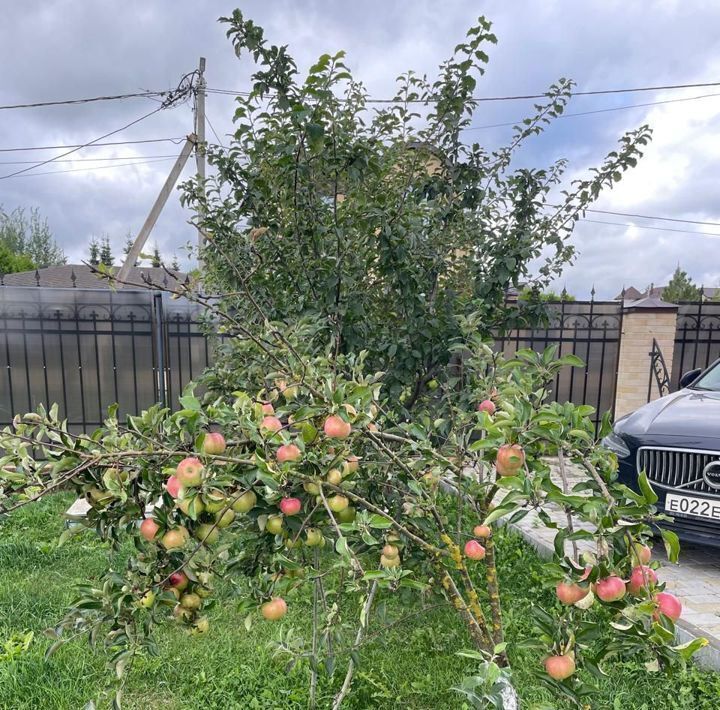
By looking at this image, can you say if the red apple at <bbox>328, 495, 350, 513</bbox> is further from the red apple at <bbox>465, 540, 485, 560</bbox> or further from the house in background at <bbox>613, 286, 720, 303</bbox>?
the house in background at <bbox>613, 286, 720, 303</bbox>

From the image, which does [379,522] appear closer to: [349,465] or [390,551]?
[349,465]

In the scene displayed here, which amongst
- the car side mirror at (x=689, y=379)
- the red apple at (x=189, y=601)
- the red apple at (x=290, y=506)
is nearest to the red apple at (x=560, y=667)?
the red apple at (x=290, y=506)

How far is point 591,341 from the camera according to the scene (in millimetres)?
7027

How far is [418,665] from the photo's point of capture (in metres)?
2.36

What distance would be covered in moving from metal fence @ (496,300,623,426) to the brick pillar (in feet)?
0.43

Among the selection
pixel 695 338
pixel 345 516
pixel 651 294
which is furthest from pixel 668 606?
pixel 651 294

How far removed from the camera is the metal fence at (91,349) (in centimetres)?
585

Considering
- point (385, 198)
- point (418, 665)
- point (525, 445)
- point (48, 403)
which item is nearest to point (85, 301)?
point (48, 403)

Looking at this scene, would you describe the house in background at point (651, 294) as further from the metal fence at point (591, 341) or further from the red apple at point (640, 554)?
the red apple at point (640, 554)

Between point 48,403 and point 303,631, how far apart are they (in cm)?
521

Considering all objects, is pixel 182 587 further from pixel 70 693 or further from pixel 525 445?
pixel 70 693

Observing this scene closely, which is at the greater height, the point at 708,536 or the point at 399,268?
the point at 399,268

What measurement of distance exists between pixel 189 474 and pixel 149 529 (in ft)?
0.72

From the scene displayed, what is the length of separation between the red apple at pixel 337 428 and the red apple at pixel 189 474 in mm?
291
